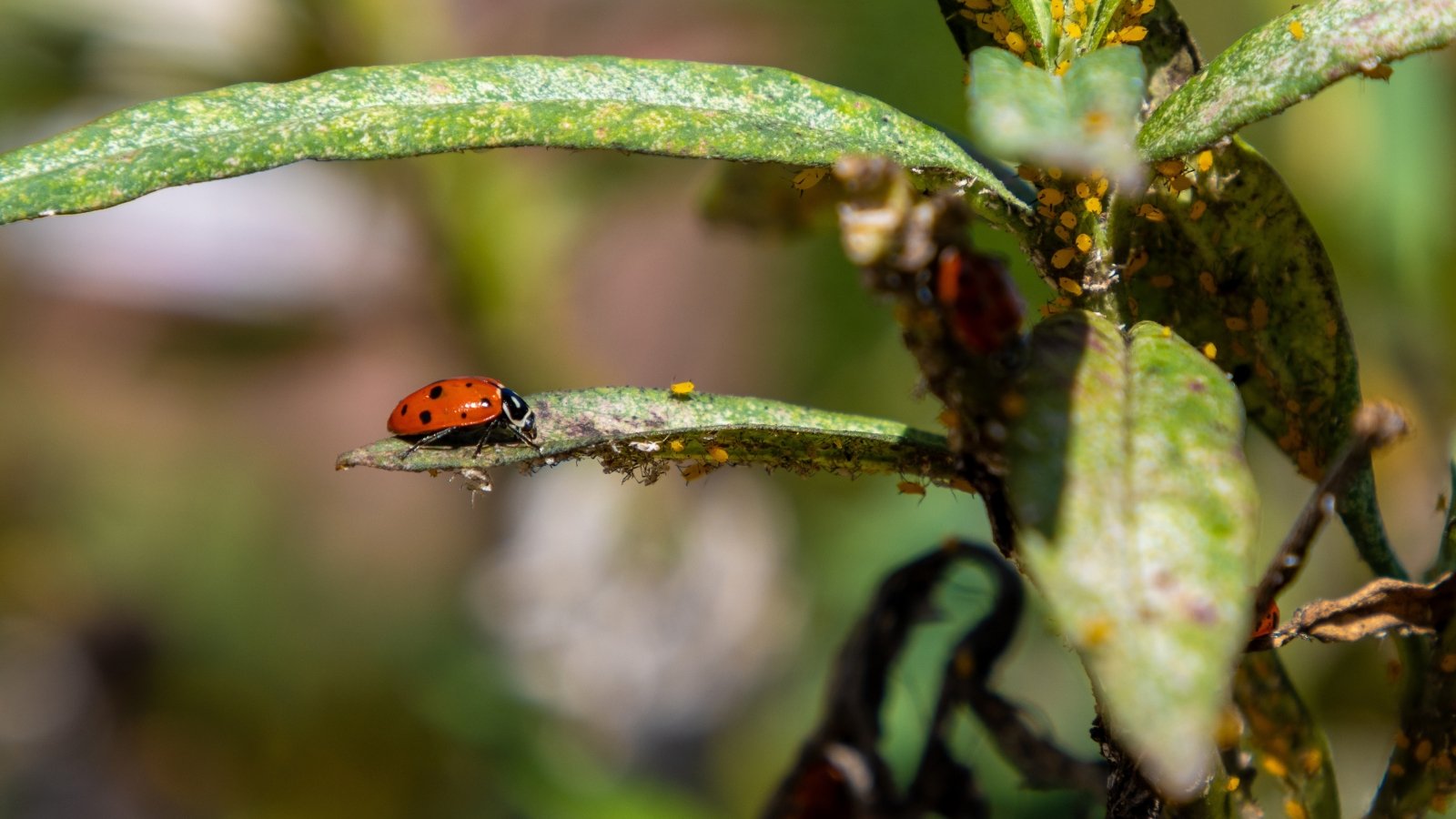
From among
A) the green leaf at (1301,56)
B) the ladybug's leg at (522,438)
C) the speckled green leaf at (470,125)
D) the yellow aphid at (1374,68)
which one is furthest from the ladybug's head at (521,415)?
the yellow aphid at (1374,68)

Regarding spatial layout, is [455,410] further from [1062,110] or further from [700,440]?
[1062,110]

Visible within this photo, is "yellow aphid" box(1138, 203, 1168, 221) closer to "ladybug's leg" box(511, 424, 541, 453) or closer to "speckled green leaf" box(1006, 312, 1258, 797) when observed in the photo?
"speckled green leaf" box(1006, 312, 1258, 797)

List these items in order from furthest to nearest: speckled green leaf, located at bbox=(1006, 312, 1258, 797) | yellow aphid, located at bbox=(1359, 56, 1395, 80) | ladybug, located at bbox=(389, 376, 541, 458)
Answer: ladybug, located at bbox=(389, 376, 541, 458) → yellow aphid, located at bbox=(1359, 56, 1395, 80) → speckled green leaf, located at bbox=(1006, 312, 1258, 797)

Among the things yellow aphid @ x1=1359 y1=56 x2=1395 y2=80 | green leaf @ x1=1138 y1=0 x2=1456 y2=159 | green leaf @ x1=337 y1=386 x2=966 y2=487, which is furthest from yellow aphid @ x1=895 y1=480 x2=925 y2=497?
yellow aphid @ x1=1359 y1=56 x2=1395 y2=80

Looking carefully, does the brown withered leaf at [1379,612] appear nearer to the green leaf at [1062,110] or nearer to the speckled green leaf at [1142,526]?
the speckled green leaf at [1142,526]

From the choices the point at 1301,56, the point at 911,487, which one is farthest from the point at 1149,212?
the point at 911,487

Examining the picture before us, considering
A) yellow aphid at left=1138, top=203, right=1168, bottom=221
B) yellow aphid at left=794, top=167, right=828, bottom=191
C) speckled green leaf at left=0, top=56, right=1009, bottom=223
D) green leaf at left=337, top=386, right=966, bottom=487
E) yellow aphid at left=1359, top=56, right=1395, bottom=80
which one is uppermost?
speckled green leaf at left=0, top=56, right=1009, bottom=223

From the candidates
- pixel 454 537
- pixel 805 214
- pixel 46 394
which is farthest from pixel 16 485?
pixel 805 214
